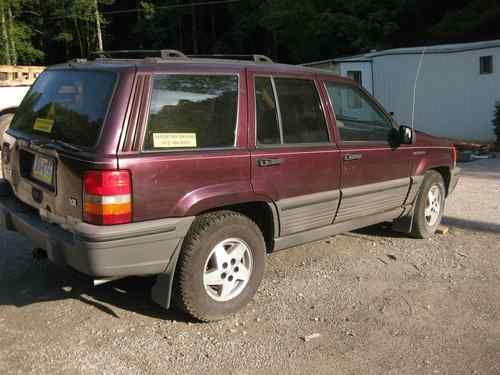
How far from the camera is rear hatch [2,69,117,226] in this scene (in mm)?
3623

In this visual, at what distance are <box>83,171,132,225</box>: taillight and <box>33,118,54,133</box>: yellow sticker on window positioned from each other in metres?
0.81

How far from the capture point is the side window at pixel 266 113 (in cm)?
432

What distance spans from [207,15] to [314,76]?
47237mm

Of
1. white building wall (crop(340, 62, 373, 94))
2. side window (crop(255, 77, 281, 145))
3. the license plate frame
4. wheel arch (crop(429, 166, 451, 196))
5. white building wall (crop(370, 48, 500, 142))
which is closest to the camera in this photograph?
the license plate frame

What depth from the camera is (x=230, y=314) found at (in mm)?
4203

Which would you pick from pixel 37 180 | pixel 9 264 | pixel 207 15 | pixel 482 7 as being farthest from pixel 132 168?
pixel 207 15

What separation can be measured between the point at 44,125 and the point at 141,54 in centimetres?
106

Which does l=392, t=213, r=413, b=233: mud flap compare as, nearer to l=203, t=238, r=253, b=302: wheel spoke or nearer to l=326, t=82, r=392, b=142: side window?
l=326, t=82, r=392, b=142: side window

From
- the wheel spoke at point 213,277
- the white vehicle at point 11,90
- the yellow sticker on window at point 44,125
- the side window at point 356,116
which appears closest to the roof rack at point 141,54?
the yellow sticker on window at point 44,125

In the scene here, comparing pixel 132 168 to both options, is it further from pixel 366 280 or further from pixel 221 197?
pixel 366 280

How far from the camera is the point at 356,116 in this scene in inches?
209

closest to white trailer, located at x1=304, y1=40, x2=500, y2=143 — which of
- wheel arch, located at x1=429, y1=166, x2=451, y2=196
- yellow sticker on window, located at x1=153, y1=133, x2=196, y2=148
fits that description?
wheel arch, located at x1=429, y1=166, x2=451, y2=196

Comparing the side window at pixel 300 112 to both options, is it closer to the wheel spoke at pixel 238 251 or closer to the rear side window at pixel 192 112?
the rear side window at pixel 192 112

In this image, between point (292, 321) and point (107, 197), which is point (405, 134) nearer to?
point (292, 321)
